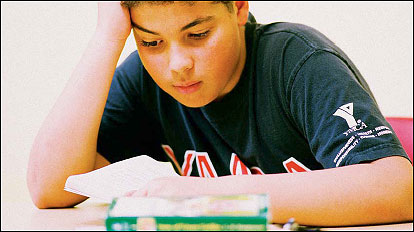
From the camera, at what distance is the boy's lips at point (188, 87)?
35.4 inches

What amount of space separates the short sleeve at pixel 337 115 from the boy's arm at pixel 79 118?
0.37 meters

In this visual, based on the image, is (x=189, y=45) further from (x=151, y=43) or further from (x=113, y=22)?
(x=113, y=22)

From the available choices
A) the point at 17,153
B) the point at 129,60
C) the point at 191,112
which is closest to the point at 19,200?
the point at 17,153

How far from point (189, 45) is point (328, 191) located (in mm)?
353

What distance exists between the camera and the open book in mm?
800

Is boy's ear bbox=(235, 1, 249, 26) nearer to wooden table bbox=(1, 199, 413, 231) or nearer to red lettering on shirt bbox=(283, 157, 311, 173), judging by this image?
red lettering on shirt bbox=(283, 157, 311, 173)

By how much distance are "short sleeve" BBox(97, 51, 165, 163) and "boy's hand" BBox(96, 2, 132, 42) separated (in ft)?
0.65

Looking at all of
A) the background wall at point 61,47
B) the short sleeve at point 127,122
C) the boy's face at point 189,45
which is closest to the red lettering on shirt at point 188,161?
the short sleeve at point 127,122

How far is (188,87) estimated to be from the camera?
0.91 m

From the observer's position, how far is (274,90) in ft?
3.13

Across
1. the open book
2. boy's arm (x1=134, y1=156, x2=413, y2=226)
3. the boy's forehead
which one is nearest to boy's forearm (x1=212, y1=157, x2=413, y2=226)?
boy's arm (x1=134, y1=156, x2=413, y2=226)

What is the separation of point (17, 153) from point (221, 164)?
1143 mm

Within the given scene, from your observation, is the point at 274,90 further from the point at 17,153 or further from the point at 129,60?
the point at 17,153

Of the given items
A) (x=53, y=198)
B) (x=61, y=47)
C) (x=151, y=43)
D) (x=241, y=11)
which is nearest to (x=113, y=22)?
(x=151, y=43)
